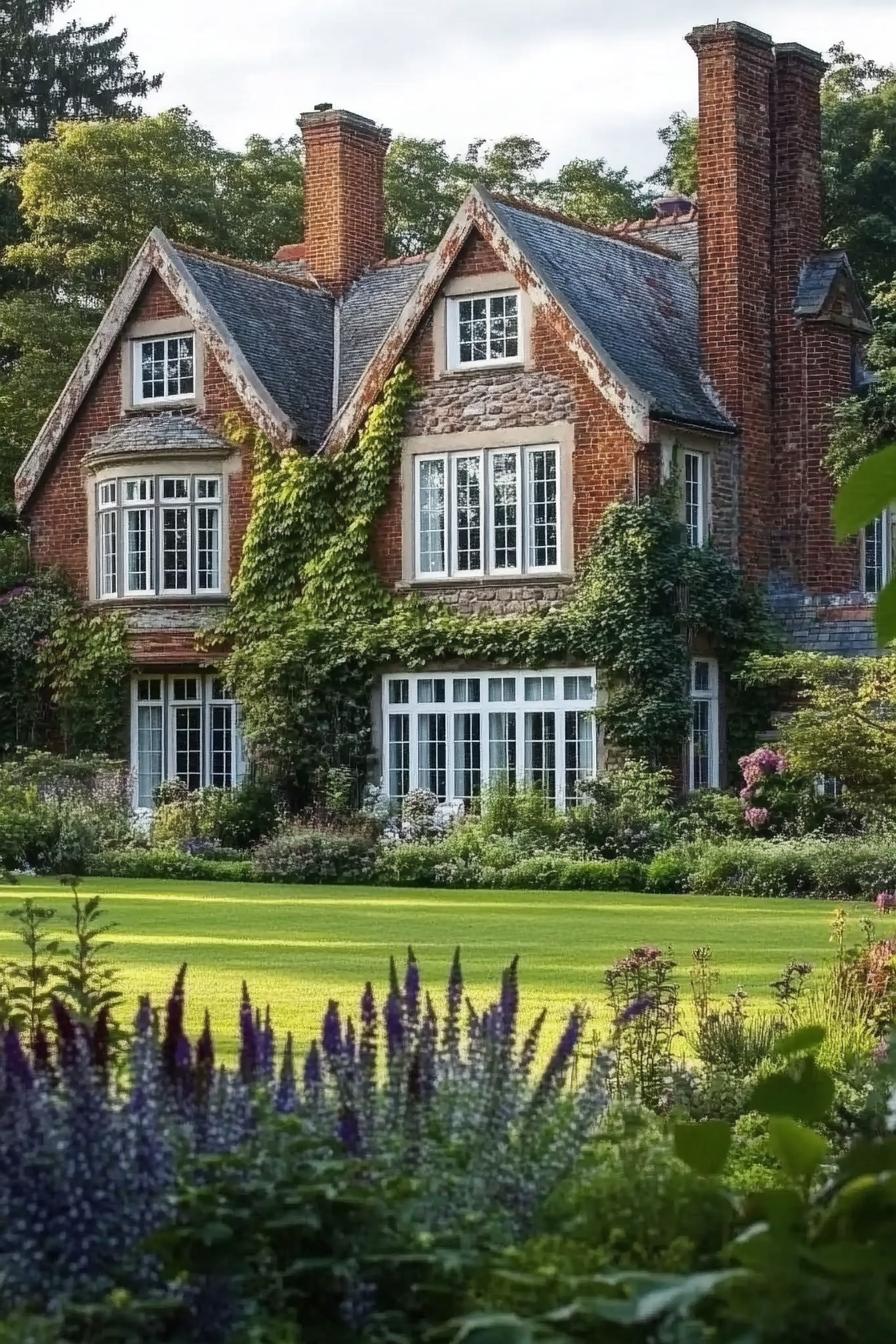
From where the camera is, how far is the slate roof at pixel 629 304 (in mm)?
27141

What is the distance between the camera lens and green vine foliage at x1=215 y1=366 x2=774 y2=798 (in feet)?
85.7

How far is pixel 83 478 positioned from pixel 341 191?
Result: 5.71m

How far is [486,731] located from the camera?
90.4 feet

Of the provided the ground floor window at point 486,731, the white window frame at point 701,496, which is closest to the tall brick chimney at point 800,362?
the white window frame at point 701,496

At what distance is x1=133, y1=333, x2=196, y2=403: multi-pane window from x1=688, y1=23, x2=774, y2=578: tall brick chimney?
7.06 metres

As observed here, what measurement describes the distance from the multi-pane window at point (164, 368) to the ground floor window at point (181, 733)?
153 inches

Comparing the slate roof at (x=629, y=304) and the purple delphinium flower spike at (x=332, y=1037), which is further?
the slate roof at (x=629, y=304)

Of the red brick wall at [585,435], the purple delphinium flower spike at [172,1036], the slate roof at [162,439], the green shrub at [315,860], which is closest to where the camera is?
the purple delphinium flower spike at [172,1036]

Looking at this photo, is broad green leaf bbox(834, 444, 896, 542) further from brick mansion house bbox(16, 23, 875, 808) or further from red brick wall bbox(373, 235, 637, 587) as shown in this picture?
red brick wall bbox(373, 235, 637, 587)

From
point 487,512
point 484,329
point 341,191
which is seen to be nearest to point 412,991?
point 487,512

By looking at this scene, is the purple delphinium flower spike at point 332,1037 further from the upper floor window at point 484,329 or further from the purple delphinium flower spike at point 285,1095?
the upper floor window at point 484,329

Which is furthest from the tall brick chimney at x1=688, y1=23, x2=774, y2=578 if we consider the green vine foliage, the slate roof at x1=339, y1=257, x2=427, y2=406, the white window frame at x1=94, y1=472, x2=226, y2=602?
the white window frame at x1=94, y1=472, x2=226, y2=602

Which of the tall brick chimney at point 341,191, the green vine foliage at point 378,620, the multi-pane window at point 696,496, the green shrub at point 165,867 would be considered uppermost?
the tall brick chimney at point 341,191

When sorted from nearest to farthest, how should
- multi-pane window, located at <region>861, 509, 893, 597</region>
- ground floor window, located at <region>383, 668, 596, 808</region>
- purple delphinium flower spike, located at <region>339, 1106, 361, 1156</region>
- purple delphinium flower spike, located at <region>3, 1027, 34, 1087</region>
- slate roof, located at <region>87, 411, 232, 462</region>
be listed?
purple delphinium flower spike, located at <region>3, 1027, 34, 1087</region>, purple delphinium flower spike, located at <region>339, 1106, 361, 1156</region>, ground floor window, located at <region>383, 668, 596, 808</region>, slate roof, located at <region>87, 411, 232, 462</region>, multi-pane window, located at <region>861, 509, 893, 597</region>
